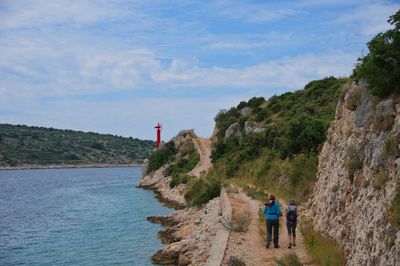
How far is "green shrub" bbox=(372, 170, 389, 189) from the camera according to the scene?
10859 millimetres

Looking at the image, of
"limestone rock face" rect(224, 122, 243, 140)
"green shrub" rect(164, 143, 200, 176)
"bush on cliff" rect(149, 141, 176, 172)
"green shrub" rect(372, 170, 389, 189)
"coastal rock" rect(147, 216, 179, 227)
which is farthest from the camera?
"bush on cliff" rect(149, 141, 176, 172)

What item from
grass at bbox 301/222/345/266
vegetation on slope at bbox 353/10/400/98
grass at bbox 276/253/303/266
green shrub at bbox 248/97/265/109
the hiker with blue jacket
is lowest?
grass at bbox 276/253/303/266

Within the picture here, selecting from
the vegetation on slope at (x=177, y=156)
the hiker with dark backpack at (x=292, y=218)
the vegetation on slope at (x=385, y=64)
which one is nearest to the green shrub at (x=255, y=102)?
the vegetation on slope at (x=177, y=156)

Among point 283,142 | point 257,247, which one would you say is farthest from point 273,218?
point 283,142

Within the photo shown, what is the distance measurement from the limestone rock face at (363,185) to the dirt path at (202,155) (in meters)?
38.7

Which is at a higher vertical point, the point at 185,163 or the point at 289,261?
the point at 185,163

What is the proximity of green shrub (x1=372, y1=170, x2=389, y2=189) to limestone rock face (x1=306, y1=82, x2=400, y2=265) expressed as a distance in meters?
0.03

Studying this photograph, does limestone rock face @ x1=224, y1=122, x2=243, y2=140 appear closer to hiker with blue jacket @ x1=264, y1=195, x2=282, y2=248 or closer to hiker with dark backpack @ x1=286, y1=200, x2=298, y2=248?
hiker with blue jacket @ x1=264, y1=195, x2=282, y2=248

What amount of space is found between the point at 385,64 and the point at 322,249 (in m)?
5.46

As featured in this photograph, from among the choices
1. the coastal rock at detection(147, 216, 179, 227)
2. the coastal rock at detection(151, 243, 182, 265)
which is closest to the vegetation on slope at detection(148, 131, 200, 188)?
the coastal rock at detection(147, 216, 179, 227)

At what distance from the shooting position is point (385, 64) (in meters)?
13.1

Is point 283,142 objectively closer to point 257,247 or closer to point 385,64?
point 257,247

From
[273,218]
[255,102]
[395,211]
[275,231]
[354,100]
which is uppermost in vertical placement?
[255,102]

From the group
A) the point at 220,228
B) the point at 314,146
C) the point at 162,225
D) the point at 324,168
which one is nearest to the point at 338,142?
the point at 324,168
